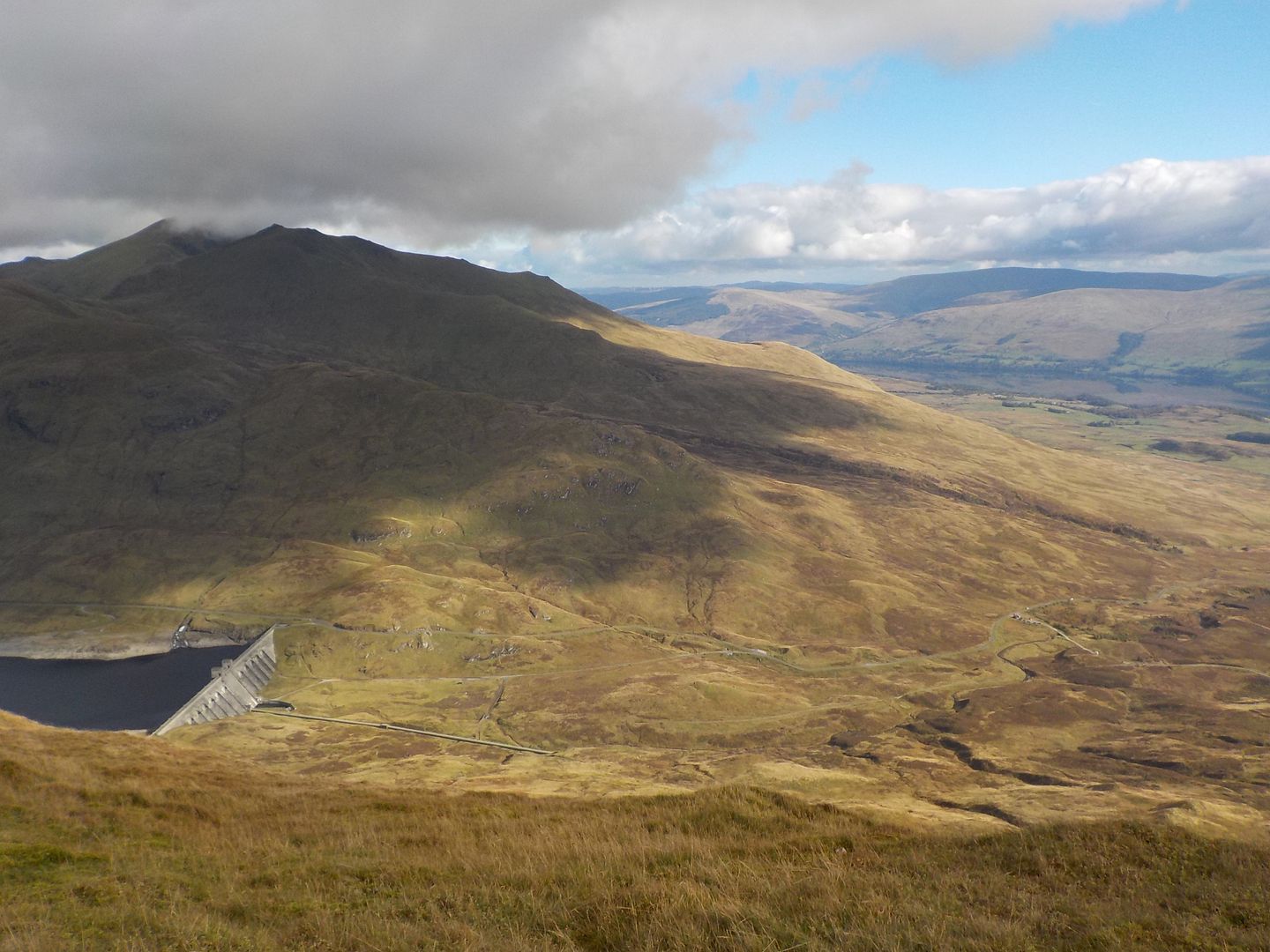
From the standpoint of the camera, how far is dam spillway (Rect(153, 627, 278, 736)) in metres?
171

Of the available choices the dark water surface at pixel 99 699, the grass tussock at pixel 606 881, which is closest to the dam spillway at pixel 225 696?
the dark water surface at pixel 99 699

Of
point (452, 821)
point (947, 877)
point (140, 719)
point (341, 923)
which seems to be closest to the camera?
point (341, 923)

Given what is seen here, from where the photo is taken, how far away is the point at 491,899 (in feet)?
60.4

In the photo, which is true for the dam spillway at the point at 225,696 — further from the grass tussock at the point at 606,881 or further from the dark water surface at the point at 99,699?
the grass tussock at the point at 606,881

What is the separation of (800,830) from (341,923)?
15390mm

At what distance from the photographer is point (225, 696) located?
182m

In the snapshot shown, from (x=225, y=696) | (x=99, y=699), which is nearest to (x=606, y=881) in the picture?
(x=225, y=696)

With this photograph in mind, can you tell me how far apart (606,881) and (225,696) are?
196211 millimetres

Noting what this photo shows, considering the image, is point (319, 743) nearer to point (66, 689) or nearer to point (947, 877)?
point (66, 689)

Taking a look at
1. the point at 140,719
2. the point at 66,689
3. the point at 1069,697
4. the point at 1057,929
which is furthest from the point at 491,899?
the point at 66,689

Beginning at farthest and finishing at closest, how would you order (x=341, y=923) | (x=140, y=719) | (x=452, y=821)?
(x=140, y=719)
(x=452, y=821)
(x=341, y=923)

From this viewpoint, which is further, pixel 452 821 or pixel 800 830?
pixel 452 821

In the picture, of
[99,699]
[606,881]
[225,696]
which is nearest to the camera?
[606,881]

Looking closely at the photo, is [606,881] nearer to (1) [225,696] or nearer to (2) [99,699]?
(1) [225,696]
